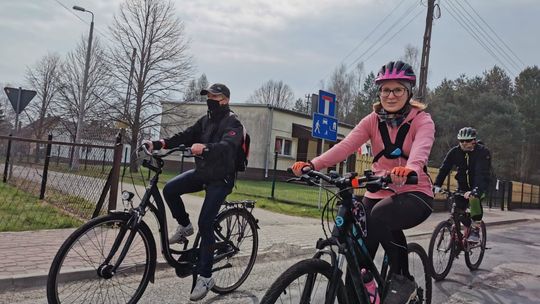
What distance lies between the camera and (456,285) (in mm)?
6480

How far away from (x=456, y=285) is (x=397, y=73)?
13.1 ft

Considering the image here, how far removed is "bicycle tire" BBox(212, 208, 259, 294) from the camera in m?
5.10

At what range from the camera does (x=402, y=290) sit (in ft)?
12.1

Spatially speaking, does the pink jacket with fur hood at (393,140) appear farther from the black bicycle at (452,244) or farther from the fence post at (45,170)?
the fence post at (45,170)

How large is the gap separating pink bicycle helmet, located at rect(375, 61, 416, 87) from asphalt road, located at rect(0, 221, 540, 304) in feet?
8.96

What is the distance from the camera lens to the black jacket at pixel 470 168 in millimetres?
7238

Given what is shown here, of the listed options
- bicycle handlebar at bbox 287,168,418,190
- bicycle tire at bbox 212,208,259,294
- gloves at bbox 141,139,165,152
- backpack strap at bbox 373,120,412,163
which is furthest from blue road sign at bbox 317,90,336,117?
bicycle handlebar at bbox 287,168,418,190

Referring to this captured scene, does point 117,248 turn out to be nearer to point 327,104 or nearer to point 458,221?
point 458,221

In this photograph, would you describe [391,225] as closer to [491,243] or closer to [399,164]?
[399,164]

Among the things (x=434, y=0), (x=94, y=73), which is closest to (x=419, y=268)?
(x=434, y=0)

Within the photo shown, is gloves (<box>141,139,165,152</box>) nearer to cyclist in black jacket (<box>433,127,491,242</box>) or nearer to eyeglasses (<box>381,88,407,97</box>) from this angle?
eyeglasses (<box>381,88,407,97</box>)

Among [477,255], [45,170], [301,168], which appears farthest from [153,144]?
[45,170]

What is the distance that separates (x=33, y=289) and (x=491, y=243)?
10075mm

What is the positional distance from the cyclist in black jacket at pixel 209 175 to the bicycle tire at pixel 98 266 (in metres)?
0.58
